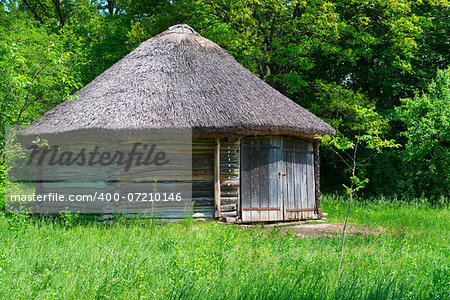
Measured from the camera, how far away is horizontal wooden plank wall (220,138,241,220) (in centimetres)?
879

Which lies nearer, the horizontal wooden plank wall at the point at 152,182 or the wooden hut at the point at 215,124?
the wooden hut at the point at 215,124

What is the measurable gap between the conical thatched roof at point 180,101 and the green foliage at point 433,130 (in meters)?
4.35

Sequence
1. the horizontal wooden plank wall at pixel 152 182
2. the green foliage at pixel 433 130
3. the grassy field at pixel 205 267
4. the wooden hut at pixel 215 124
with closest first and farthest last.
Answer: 1. the grassy field at pixel 205 267
2. the wooden hut at pixel 215 124
3. the horizontal wooden plank wall at pixel 152 182
4. the green foliage at pixel 433 130

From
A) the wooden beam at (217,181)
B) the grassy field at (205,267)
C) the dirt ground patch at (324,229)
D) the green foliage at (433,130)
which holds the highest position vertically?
the green foliage at (433,130)

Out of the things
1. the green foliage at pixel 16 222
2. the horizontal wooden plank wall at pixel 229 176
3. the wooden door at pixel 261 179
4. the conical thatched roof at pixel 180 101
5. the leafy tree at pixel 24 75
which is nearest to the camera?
the leafy tree at pixel 24 75

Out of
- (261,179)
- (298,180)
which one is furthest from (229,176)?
(298,180)

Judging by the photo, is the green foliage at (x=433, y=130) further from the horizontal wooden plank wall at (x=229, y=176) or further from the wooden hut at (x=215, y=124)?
the horizontal wooden plank wall at (x=229, y=176)

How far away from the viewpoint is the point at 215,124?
318 inches

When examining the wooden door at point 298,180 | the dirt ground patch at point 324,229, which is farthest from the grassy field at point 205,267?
the wooden door at point 298,180

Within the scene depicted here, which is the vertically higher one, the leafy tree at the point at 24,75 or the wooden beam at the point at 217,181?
the leafy tree at the point at 24,75

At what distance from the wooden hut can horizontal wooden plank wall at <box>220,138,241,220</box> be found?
0.07 feet

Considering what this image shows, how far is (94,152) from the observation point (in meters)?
8.59

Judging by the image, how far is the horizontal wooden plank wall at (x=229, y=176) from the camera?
28.8 ft

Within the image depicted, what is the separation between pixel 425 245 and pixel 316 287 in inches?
148
